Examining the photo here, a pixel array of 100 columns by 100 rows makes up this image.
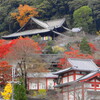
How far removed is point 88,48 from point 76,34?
8.66m

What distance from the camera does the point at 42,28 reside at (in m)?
58.1

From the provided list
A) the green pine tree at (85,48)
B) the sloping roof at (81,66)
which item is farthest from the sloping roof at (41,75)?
the green pine tree at (85,48)

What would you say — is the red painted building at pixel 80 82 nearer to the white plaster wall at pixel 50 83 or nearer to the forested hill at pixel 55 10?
the white plaster wall at pixel 50 83

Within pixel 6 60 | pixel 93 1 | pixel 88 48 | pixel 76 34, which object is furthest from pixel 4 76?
pixel 93 1

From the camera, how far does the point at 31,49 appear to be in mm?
39156

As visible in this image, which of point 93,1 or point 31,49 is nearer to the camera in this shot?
point 31,49

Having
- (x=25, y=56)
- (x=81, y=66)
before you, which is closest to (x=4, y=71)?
(x=25, y=56)

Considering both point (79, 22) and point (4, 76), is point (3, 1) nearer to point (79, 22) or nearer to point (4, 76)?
point (79, 22)

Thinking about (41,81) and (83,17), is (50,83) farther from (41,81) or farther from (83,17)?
(83,17)

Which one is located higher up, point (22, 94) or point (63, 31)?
point (63, 31)

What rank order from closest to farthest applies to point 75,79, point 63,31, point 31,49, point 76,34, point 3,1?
point 75,79 < point 31,49 < point 76,34 < point 63,31 < point 3,1

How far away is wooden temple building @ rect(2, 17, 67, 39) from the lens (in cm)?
5625

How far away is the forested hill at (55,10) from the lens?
6278 centimetres

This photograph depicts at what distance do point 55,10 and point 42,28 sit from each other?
9357mm
